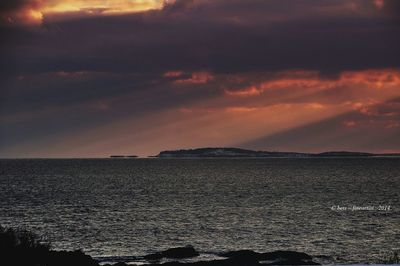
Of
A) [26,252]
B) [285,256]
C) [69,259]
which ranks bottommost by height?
[285,256]

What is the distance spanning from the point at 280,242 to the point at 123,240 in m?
12.9

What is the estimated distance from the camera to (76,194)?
112688 mm

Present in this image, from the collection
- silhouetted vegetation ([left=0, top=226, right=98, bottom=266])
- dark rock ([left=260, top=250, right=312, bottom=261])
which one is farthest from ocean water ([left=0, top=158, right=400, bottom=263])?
silhouetted vegetation ([left=0, top=226, right=98, bottom=266])

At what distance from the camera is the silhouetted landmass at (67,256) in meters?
27.0

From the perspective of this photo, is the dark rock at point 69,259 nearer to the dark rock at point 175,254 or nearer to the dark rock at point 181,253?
the dark rock at point 175,254

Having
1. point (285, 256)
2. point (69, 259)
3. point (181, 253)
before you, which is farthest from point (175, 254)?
point (69, 259)

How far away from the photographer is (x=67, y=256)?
33.7 meters

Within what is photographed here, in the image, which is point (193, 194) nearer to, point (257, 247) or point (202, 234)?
point (202, 234)

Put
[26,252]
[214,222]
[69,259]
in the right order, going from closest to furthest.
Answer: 1. [26,252]
2. [69,259]
3. [214,222]

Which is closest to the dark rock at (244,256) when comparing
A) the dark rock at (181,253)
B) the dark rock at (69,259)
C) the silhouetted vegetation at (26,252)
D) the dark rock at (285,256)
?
the dark rock at (285,256)

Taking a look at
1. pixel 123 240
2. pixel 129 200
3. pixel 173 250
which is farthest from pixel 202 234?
pixel 129 200

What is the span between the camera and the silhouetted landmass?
2696cm

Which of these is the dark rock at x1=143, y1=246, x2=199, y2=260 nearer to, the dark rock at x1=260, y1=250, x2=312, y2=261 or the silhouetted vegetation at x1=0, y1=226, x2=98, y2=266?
the dark rock at x1=260, y1=250, x2=312, y2=261

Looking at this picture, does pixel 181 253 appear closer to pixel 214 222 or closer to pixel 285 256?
pixel 285 256
